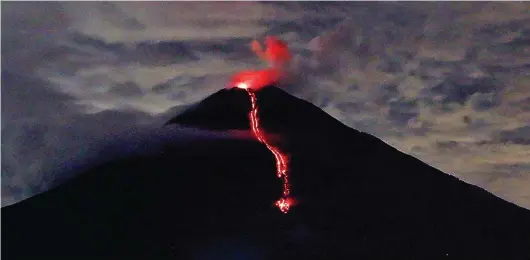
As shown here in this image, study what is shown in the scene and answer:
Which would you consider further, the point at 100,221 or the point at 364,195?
the point at 364,195

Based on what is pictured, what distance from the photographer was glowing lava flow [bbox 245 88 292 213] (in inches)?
1258

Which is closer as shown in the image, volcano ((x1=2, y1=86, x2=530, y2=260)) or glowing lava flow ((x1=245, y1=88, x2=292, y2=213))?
volcano ((x1=2, y1=86, x2=530, y2=260))

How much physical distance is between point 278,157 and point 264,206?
26.6 ft

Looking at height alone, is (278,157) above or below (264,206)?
above

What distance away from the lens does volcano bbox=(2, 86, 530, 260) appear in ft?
92.0

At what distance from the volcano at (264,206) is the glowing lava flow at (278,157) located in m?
0.45

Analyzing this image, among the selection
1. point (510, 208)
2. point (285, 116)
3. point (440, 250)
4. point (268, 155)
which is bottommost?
point (440, 250)

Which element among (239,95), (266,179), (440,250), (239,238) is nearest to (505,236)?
(440,250)

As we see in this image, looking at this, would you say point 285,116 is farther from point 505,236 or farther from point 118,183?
point 505,236

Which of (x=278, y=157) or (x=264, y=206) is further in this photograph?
(x=278, y=157)

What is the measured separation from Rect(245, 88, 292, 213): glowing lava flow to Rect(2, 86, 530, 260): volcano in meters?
0.45

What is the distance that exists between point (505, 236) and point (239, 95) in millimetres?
19526

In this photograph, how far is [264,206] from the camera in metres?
31.3

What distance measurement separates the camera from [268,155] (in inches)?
1533
